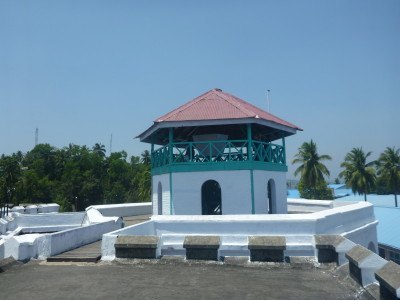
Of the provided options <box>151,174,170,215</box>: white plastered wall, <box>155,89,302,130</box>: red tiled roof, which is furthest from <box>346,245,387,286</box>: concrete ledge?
<box>151,174,170,215</box>: white plastered wall

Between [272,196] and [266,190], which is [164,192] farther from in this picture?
[272,196]

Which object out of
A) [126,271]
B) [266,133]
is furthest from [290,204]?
[126,271]

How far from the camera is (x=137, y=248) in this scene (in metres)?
7.74

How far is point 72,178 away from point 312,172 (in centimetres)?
3654

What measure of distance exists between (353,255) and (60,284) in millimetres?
5268

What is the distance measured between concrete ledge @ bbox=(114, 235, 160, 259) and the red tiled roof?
636 cm

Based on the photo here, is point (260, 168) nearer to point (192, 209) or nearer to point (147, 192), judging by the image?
point (192, 209)

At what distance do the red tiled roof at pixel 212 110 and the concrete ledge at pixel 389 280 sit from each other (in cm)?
856

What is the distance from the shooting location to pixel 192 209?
13266mm

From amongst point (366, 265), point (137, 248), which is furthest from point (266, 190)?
point (366, 265)

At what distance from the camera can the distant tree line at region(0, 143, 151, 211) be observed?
47.4 metres

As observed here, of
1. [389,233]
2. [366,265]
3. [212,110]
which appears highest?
[212,110]

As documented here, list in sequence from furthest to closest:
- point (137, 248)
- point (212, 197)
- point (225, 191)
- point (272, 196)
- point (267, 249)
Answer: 1. point (212, 197)
2. point (272, 196)
3. point (225, 191)
4. point (137, 248)
5. point (267, 249)

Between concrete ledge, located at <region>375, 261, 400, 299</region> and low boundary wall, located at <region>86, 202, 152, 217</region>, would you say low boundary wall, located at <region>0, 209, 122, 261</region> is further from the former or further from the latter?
concrete ledge, located at <region>375, 261, 400, 299</region>
